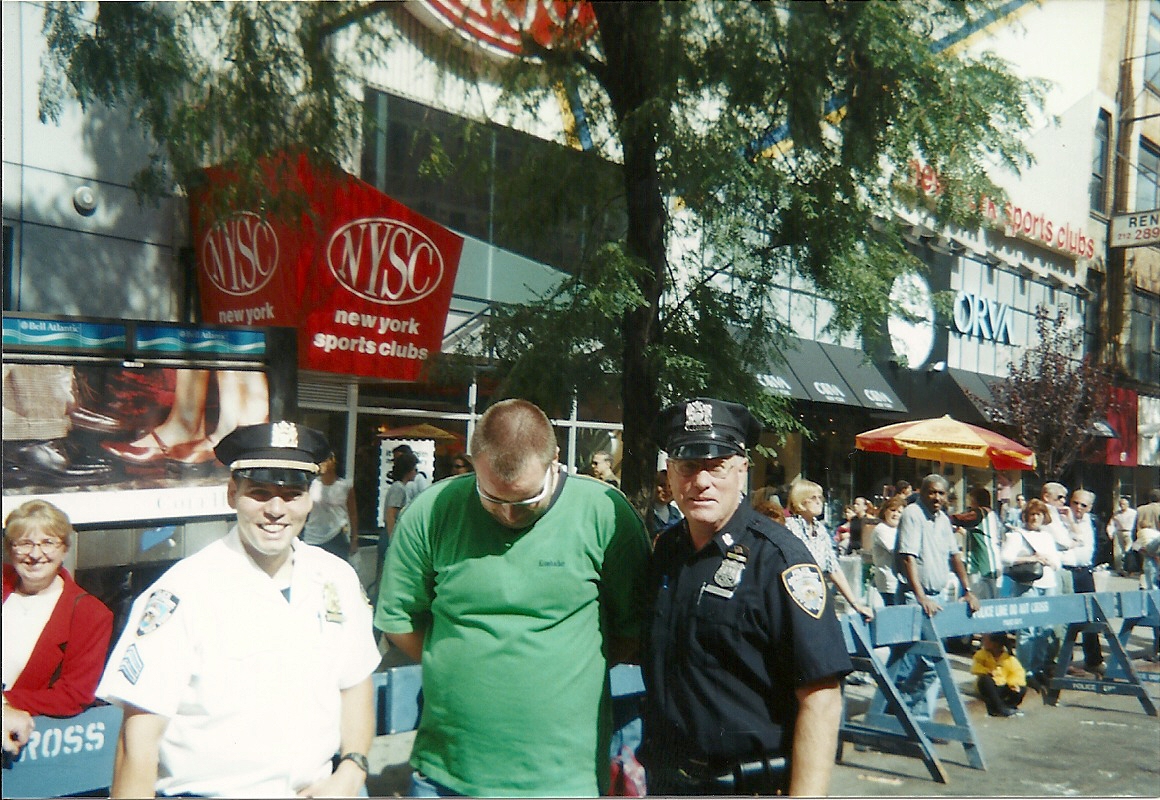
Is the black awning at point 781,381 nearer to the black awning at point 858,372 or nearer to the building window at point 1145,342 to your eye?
the black awning at point 858,372

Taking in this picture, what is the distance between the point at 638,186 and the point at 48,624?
6.31 feet

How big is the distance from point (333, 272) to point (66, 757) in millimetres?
1434

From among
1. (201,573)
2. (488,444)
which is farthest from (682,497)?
(201,573)

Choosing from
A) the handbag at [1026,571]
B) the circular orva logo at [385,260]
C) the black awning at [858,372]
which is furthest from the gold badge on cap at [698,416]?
the handbag at [1026,571]

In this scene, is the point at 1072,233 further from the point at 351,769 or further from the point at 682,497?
the point at 351,769

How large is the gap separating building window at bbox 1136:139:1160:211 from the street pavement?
8.77 ft

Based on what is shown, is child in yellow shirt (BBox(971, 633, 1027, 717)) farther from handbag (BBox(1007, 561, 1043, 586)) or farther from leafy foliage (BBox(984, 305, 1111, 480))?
leafy foliage (BBox(984, 305, 1111, 480))

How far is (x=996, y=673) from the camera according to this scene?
6.53 metres

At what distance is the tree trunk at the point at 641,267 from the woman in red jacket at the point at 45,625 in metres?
1.47

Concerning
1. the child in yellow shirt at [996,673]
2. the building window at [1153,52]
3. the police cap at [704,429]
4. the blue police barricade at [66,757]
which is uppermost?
the building window at [1153,52]

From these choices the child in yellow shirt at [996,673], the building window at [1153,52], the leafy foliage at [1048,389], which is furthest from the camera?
the child in yellow shirt at [996,673]

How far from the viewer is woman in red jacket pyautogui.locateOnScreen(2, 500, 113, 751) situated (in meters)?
2.58

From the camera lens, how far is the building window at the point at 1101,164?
3471 mm

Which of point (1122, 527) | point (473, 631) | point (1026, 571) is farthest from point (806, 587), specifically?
point (1026, 571)
